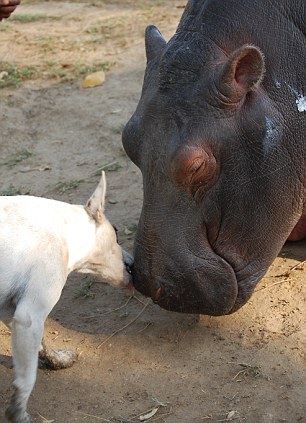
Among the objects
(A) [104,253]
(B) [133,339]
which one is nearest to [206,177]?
(A) [104,253]

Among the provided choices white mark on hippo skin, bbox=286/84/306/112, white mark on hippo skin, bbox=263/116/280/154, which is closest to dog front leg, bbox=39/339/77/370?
white mark on hippo skin, bbox=263/116/280/154

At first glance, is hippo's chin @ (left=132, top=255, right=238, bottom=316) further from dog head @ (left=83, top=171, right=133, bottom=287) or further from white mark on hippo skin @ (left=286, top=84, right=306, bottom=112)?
white mark on hippo skin @ (left=286, top=84, right=306, bottom=112)

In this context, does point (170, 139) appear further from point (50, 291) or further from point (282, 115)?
point (50, 291)

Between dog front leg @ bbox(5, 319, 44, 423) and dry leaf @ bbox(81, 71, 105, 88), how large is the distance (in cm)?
505

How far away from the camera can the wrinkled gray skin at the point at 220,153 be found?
4.14 metres

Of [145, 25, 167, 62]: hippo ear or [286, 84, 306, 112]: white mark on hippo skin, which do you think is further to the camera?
[145, 25, 167, 62]: hippo ear

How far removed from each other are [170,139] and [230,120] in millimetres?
300

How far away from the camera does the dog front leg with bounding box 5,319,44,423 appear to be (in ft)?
12.3

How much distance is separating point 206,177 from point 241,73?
0.52m

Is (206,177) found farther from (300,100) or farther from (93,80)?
(93,80)

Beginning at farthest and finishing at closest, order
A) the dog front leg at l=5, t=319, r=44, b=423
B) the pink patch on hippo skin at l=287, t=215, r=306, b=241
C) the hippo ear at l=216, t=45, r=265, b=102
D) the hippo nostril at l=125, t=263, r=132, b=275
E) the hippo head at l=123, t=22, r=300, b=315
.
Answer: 1. the pink patch on hippo skin at l=287, t=215, r=306, b=241
2. the hippo nostril at l=125, t=263, r=132, b=275
3. the hippo head at l=123, t=22, r=300, b=315
4. the hippo ear at l=216, t=45, r=265, b=102
5. the dog front leg at l=5, t=319, r=44, b=423

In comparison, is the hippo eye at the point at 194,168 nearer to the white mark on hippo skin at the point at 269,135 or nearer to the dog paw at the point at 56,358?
the white mark on hippo skin at the point at 269,135

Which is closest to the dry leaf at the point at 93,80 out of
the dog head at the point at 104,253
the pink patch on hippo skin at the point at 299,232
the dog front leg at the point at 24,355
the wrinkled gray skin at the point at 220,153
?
the pink patch on hippo skin at the point at 299,232

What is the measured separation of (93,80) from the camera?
8.59 metres
